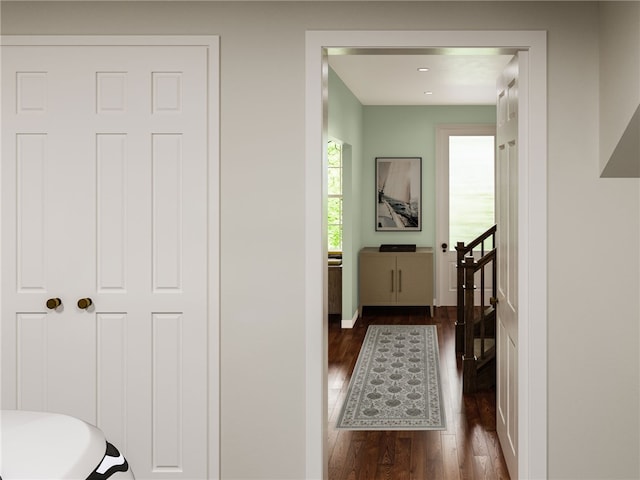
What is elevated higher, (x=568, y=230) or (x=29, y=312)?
(x=568, y=230)

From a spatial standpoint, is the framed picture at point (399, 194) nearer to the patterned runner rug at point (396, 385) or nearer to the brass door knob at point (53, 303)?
the patterned runner rug at point (396, 385)

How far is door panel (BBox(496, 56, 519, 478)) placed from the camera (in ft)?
10.2

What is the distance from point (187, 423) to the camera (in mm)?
3000

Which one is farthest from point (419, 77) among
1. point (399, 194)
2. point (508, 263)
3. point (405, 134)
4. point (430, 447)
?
point (430, 447)

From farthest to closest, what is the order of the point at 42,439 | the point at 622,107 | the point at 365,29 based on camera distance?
the point at 365,29 < the point at 622,107 < the point at 42,439

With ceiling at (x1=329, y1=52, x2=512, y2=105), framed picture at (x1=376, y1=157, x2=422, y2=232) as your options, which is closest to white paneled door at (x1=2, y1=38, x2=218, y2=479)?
ceiling at (x1=329, y1=52, x2=512, y2=105)

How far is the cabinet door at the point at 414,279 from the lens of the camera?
26.6 ft

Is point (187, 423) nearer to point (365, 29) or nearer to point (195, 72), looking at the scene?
point (195, 72)

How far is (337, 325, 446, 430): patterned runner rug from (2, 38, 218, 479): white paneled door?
5.31 ft

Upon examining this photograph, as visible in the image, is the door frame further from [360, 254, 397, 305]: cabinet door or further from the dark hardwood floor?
[360, 254, 397, 305]: cabinet door

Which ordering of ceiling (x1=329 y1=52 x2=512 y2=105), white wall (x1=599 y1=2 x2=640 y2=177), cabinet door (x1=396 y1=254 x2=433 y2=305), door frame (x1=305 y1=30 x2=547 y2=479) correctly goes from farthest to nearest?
1. cabinet door (x1=396 y1=254 x2=433 y2=305)
2. ceiling (x1=329 y1=52 x2=512 y2=105)
3. door frame (x1=305 y1=30 x2=547 y2=479)
4. white wall (x1=599 y1=2 x2=640 y2=177)

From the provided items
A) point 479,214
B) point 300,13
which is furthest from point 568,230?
point 479,214

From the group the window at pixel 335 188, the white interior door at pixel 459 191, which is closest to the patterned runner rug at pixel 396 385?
the window at pixel 335 188

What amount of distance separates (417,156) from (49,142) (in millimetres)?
6386
